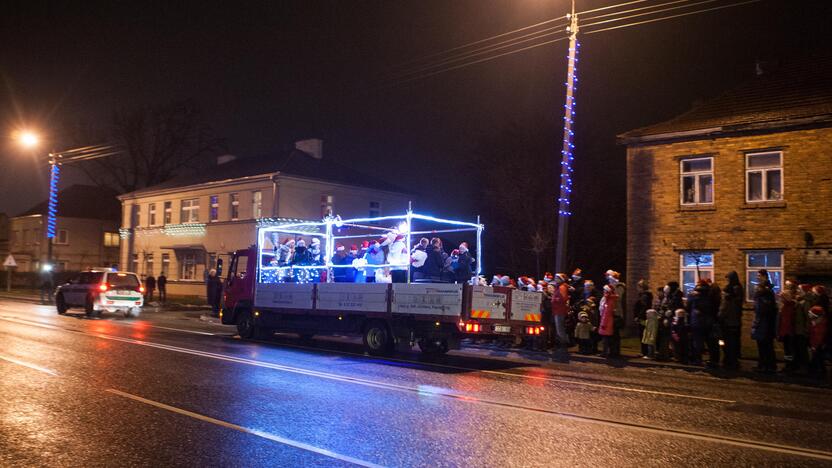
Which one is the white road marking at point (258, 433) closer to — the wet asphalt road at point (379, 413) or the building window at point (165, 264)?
the wet asphalt road at point (379, 413)

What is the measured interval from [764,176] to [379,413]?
16.9 meters

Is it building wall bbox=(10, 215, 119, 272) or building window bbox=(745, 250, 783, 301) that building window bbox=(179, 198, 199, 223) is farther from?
building window bbox=(745, 250, 783, 301)

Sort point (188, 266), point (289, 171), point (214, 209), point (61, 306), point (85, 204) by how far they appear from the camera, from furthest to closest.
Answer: point (85, 204)
point (188, 266)
point (214, 209)
point (289, 171)
point (61, 306)

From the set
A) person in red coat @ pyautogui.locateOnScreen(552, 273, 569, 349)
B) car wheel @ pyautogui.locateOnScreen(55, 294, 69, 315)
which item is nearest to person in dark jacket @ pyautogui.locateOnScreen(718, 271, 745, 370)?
person in red coat @ pyautogui.locateOnScreen(552, 273, 569, 349)

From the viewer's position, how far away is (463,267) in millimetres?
13844

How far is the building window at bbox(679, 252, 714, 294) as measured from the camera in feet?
68.7

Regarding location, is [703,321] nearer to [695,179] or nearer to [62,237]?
[695,179]

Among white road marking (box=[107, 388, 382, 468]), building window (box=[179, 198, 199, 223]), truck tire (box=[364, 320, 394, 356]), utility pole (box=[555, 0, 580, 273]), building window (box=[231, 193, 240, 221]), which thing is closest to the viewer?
white road marking (box=[107, 388, 382, 468])

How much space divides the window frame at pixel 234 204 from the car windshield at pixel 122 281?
1438 cm

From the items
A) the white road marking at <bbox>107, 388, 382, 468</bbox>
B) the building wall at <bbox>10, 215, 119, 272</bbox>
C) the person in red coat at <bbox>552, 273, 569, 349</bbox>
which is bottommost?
the white road marking at <bbox>107, 388, 382, 468</bbox>

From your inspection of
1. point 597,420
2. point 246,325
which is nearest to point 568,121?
point 246,325

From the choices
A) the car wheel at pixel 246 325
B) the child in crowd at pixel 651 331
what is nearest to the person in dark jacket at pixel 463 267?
the child in crowd at pixel 651 331

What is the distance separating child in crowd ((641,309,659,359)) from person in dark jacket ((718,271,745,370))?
1357 mm

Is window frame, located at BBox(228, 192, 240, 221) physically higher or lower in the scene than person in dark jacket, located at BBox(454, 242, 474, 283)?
higher
